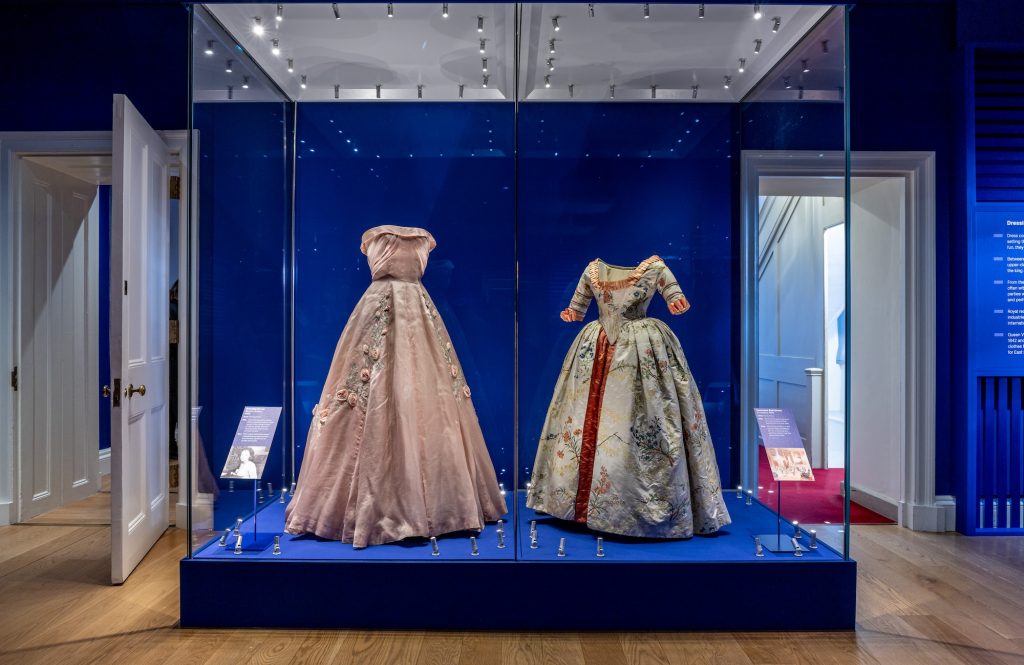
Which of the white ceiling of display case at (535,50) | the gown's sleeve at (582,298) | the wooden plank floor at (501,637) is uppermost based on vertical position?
the white ceiling of display case at (535,50)

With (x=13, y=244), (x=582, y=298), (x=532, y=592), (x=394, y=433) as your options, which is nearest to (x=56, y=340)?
(x=13, y=244)

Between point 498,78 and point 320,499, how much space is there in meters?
2.16

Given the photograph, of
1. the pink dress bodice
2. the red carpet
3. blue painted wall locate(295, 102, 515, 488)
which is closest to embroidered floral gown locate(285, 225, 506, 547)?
the pink dress bodice

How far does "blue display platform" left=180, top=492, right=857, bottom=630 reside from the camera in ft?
8.06

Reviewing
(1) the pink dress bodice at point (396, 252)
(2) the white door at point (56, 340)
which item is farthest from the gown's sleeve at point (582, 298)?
(2) the white door at point (56, 340)

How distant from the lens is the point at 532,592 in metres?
2.46

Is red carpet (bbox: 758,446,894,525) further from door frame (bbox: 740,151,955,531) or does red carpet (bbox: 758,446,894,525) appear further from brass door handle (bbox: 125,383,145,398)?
brass door handle (bbox: 125,383,145,398)

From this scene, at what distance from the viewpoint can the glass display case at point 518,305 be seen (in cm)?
255

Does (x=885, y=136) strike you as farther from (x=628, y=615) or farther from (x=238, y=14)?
(x=238, y=14)

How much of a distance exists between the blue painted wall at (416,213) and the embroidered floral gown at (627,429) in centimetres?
42

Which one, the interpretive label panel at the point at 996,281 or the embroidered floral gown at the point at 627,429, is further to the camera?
the interpretive label panel at the point at 996,281

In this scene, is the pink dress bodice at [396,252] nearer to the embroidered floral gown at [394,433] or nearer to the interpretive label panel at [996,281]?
the embroidered floral gown at [394,433]

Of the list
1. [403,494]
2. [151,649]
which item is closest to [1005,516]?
[403,494]

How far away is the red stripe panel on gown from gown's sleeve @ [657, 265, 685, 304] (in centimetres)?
34
